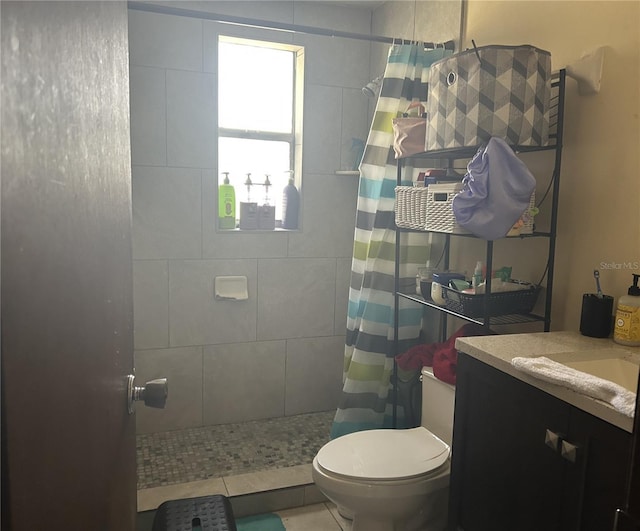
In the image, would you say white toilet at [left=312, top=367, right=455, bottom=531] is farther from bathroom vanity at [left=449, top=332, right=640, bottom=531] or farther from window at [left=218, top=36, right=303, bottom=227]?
window at [left=218, top=36, right=303, bottom=227]

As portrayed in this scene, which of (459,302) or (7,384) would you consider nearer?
(7,384)

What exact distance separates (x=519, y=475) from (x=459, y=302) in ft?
2.29

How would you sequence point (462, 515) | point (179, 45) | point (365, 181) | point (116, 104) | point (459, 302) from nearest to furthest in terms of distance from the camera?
point (116, 104), point (462, 515), point (459, 302), point (365, 181), point (179, 45)

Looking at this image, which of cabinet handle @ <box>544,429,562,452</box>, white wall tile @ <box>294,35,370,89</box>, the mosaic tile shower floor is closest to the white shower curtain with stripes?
the mosaic tile shower floor

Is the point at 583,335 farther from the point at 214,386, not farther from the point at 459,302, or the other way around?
the point at 214,386

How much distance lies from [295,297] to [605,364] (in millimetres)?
1843

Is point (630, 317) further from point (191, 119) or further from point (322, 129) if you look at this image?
point (191, 119)

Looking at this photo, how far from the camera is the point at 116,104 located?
0.77 m

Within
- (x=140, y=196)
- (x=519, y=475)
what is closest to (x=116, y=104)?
(x=519, y=475)

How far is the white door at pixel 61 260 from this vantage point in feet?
1.28

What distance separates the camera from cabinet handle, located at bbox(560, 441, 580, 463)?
1208 mm

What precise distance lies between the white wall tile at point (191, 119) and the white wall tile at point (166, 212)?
0.08 metres

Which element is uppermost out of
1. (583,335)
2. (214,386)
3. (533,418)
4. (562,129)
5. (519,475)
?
(562,129)

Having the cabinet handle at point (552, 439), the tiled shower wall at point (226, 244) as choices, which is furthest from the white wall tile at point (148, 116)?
the cabinet handle at point (552, 439)
